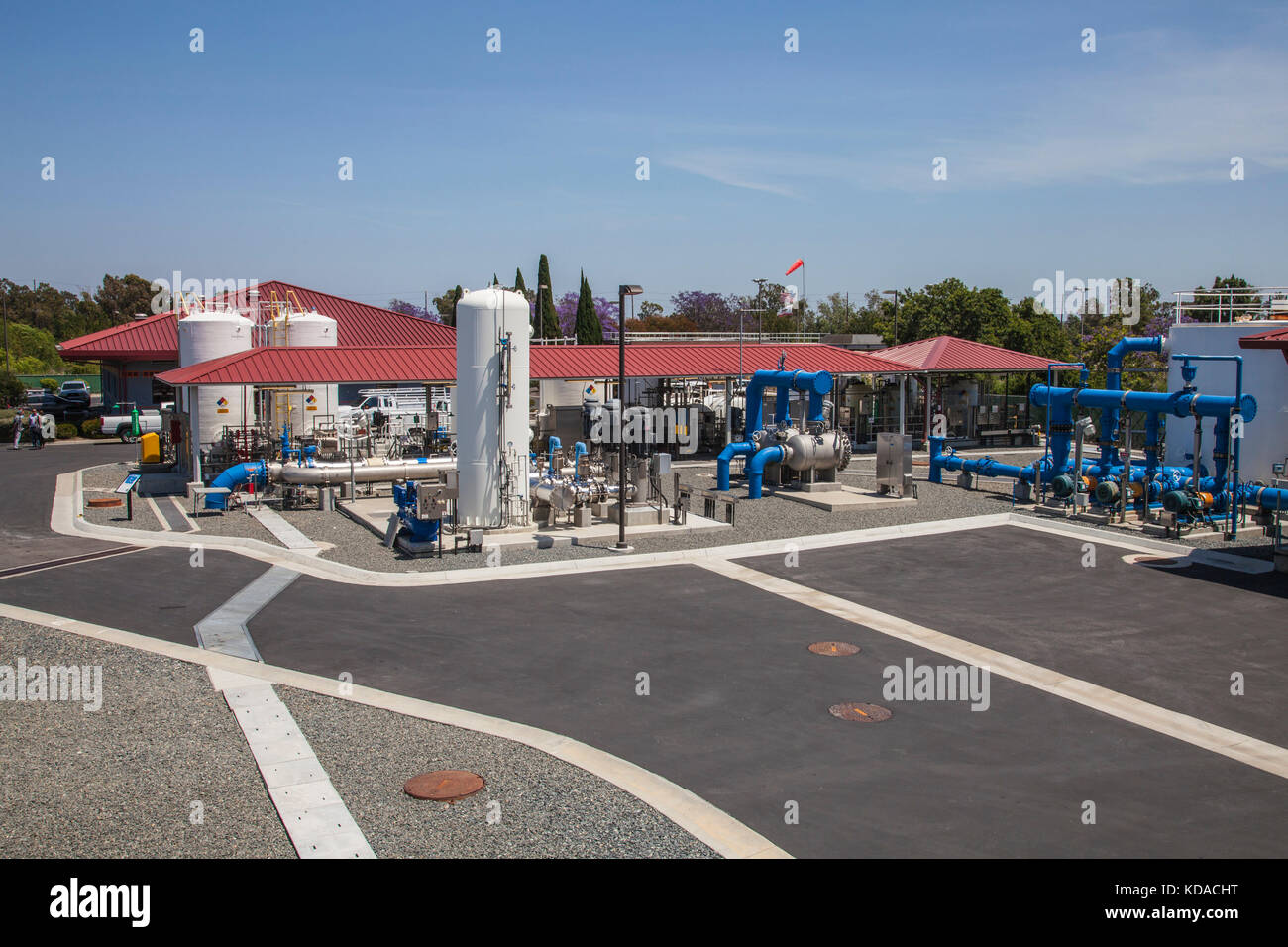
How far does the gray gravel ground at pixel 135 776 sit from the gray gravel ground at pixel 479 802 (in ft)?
2.75

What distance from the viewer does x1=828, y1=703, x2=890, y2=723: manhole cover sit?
11547 millimetres

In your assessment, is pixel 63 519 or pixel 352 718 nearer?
pixel 352 718

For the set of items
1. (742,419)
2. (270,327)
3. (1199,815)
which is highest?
(270,327)

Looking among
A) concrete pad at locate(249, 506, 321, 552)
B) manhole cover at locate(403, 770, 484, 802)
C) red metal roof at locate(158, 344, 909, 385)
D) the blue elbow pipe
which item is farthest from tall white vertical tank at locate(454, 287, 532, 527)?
manhole cover at locate(403, 770, 484, 802)

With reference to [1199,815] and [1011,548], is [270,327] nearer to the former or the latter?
[1011,548]

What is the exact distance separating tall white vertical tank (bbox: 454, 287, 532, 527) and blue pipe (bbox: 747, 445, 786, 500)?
832cm

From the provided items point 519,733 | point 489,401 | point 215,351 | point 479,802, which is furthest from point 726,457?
point 479,802

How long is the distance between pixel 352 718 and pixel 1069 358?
62.4 meters

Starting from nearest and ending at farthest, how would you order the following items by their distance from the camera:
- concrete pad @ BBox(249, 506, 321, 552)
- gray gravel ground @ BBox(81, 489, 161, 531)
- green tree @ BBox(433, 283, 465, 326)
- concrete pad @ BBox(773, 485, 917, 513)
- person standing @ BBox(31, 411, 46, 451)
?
1. concrete pad @ BBox(249, 506, 321, 552)
2. gray gravel ground @ BBox(81, 489, 161, 531)
3. concrete pad @ BBox(773, 485, 917, 513)
4. person standing @ BBox(31, 411, 46, 451)
5. green tree @ BBox(433, 283, 465, 326)

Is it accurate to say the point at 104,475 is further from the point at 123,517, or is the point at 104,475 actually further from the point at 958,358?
the point at 958,358

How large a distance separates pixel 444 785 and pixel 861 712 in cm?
509

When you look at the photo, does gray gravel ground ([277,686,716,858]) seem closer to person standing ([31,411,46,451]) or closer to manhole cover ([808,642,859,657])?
manhole cover ([808,642,859,657])

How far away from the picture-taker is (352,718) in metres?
11.4
